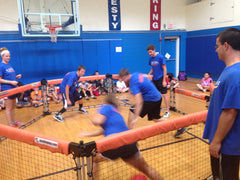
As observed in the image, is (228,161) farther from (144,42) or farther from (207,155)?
(144,42)

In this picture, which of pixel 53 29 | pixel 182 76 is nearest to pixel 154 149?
pixel 53 29

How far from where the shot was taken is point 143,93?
148 inches

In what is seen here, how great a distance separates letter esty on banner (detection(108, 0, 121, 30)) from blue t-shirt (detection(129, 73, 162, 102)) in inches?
A: 309

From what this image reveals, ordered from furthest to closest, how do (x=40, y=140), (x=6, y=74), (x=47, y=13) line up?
(x=47, y=13) → (x=6, y=74) → (x=40, y=140)

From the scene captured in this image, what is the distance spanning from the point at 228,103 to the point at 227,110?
0.06 meters

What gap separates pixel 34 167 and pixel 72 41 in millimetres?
7133

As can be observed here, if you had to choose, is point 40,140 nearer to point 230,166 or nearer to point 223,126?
point 223,126

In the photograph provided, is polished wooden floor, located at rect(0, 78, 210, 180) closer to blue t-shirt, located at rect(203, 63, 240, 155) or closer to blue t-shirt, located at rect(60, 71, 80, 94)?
blue t-shirt, located at rect(60, 71, 80, 94)

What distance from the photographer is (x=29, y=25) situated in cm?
847

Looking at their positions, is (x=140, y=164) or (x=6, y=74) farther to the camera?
(x=6, y=74)

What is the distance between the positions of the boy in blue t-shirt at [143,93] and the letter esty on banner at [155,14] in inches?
349

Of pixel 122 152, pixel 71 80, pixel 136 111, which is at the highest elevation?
pixel 71 80

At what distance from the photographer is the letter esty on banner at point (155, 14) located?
11.5 m

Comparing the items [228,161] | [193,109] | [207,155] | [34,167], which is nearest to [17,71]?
[34,167]
